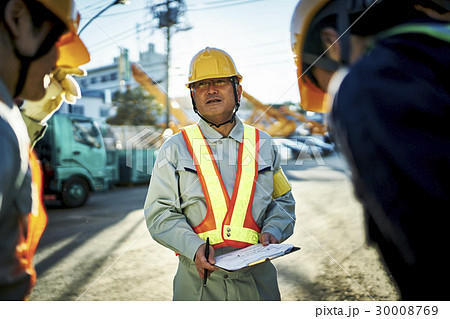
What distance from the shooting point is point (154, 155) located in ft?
4.99

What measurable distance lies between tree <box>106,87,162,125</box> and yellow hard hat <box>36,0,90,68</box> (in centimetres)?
24

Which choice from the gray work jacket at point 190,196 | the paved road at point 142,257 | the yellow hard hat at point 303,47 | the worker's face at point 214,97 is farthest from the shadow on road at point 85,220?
the yellow hard hat at point 303,47

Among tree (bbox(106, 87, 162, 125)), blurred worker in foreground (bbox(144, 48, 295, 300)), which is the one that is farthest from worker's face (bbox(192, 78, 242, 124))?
tree (bbox(106, 87, 162, 125))

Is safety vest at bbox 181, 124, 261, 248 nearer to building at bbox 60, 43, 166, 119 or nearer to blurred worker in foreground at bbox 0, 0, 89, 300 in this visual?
building at bbox 60, 43, 166, 119

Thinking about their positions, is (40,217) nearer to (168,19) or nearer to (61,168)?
(61,168)

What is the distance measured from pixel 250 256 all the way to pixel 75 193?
784 millimetres

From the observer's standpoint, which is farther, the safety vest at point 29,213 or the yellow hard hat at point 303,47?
the yellow hard hat at point 303,47

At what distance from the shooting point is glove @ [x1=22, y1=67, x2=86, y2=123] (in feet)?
3.42

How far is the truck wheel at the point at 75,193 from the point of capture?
132cm

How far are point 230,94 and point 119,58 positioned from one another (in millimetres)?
451

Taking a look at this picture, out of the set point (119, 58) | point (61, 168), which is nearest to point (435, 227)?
point (119, 58)

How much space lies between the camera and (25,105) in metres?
1.00

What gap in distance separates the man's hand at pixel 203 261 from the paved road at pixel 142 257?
0.92ft

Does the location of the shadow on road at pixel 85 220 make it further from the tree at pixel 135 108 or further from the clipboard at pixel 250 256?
the clipboard at pixel 250 256
